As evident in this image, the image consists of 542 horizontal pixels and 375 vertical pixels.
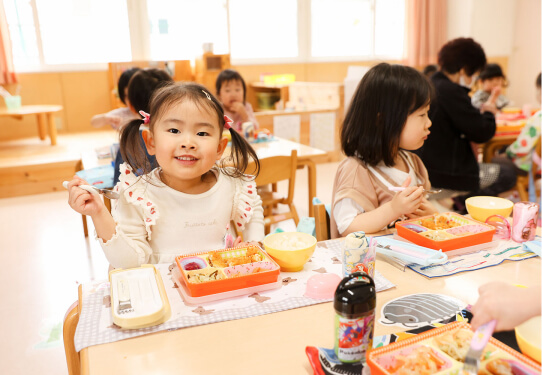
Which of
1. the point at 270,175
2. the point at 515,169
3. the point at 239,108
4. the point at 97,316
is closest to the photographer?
the point at 97,316

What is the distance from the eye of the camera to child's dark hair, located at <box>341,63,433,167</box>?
1461mm

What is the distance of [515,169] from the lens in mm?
3154

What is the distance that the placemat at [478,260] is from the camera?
1056 millimetres

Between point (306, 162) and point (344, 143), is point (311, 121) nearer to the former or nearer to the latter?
point (306, 162)

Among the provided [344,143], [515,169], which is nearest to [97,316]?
[344,143]

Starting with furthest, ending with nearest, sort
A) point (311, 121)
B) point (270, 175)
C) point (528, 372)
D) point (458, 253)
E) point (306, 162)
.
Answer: point (311, 121) < point (306, 162) < point (270, 175) < point (458, 253) < point (528, 372)

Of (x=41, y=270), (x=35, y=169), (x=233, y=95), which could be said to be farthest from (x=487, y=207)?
(x=35, y=169)

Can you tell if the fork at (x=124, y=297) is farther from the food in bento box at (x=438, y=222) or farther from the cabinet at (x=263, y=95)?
the cabinet at (x=263, y=95)

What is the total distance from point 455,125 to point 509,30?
17.3ft

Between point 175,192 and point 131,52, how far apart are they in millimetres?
5124

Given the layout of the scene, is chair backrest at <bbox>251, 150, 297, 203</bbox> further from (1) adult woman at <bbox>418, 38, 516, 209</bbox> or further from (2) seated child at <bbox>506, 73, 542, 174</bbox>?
(2) seated child at <bbox>506, 73, 542, 174</bbox>

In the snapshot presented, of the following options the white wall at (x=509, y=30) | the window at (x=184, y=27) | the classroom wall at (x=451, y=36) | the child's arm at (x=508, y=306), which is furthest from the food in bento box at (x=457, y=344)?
the white wall at (x=509, y=30)

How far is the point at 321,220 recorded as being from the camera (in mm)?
1465

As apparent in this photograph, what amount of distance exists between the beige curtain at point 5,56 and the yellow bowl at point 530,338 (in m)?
5.79
